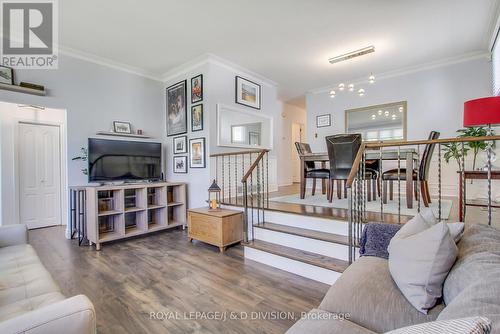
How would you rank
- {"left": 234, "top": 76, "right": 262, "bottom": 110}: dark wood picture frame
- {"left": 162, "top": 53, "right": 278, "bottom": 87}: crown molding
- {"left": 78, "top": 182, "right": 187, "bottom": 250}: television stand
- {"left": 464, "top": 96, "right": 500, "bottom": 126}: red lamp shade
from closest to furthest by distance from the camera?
{"left": 464, "top": 96, "right": 500, "bottom": 126}: red lamp shade, {"left": 78, "top": 182, "right": 187, "bottom": 250}: television stand, {"left": 162, "top": 53, "right": 278, "bottom": 87}: crown molding, {"left": 234, "top": 76, "right": 262, "bottom": 110}: dark wood picture frame

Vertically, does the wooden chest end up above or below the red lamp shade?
below

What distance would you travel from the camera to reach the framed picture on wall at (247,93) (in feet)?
15.3

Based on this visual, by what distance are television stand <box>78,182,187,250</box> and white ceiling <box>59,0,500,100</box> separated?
2.18 metres

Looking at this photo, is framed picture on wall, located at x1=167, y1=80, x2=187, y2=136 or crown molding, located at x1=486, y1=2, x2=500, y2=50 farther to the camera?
framed picture on wall, located at x1=167, y1=80, x2=187, y2=136

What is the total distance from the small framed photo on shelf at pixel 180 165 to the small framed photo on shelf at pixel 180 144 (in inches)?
5.3

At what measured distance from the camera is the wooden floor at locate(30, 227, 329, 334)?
1.75m

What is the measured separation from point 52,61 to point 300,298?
15.2 feet

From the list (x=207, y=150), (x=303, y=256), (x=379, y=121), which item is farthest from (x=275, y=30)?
(x=379, y=121)

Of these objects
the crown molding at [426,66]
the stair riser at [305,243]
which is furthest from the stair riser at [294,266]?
the crown molding at [426,66]

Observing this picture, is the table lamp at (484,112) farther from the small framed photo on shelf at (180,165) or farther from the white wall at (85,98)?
the white wall at (85,98)

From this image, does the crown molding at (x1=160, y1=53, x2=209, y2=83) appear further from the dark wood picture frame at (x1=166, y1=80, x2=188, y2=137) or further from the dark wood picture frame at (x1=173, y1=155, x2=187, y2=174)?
the dark wood picture frame at (x1=173, y1=155, x2=187, y2=174)

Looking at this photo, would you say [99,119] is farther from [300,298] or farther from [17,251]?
[300,298]

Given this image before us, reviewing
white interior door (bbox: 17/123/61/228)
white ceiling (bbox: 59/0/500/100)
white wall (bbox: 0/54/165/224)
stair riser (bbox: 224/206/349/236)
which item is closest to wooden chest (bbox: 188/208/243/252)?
stair riser (bbox: 224/206/349/236)

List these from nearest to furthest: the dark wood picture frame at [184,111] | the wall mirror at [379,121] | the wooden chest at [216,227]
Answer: the wooden chest at [216,227] → the dark wood picture frame at [184,111] → the wall mirror at [379,121]
